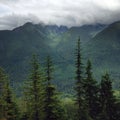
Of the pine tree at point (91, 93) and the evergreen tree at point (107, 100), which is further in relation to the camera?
the pine tree at point (91, 93)

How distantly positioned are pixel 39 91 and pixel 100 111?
11.2 m

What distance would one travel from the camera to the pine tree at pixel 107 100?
2328 inches

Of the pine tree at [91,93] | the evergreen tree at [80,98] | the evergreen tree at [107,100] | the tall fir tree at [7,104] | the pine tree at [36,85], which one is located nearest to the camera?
the pine tree at [36,85]

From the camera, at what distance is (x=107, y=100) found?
5912 cm

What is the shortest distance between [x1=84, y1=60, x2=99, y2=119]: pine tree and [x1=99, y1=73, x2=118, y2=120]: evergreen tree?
1053 mm

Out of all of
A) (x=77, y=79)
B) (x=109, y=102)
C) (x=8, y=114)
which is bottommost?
(x=8, y=114)

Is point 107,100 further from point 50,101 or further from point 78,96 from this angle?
point 50,101

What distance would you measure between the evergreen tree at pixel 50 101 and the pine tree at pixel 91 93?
6512mm

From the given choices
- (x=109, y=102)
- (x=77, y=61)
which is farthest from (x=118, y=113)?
(x=77, y=61)

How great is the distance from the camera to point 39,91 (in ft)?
188

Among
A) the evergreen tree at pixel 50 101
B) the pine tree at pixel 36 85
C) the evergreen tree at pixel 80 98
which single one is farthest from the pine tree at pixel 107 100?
the pine tree at pixel 36 85

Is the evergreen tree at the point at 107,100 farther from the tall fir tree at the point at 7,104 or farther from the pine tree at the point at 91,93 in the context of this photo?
the tall fir tree at the point at 7,104

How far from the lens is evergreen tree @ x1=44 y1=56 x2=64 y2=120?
180 feet

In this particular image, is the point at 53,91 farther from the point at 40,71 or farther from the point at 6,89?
the point at 6,89
